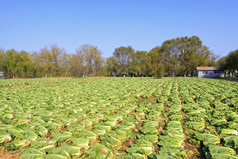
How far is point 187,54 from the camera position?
62.7 m

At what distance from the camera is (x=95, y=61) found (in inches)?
2709

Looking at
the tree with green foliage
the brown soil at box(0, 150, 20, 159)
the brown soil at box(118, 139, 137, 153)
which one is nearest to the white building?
the tree with green foliage

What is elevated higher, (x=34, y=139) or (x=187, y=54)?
(x=187, y=54)

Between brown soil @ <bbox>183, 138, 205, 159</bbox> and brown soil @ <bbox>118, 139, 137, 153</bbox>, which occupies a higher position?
brown soil @ <bbox>118, 139, 137, 153</bbox>

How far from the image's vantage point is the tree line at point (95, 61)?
2165 inches

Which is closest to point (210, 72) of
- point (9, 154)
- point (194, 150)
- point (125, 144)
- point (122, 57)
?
point (122, 57)

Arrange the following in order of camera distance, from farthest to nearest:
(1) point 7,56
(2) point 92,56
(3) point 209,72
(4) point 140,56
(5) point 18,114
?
(4) point 140,56 → (2) point 92,56 → (3) point 209,72 → (1) point 7,56 → (5) point 18,114

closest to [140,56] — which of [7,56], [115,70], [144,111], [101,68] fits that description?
[115,70]

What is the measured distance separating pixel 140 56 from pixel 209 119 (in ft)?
228

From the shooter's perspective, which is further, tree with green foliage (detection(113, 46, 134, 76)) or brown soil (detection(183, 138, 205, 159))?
tree with green foliage (detection(113, 46, 134, 76))

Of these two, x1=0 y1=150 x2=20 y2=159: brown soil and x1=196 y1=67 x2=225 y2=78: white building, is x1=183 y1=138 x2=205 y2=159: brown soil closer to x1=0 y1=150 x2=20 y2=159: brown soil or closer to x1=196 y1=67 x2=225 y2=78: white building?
x1=0 y1=150 x2=20 y2=159: brown soil

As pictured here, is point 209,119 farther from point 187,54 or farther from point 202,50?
point 202,50

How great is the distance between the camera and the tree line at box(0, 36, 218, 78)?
55.0m

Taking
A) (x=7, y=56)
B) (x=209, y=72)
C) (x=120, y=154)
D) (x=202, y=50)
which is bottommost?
(x=120, y=154)
